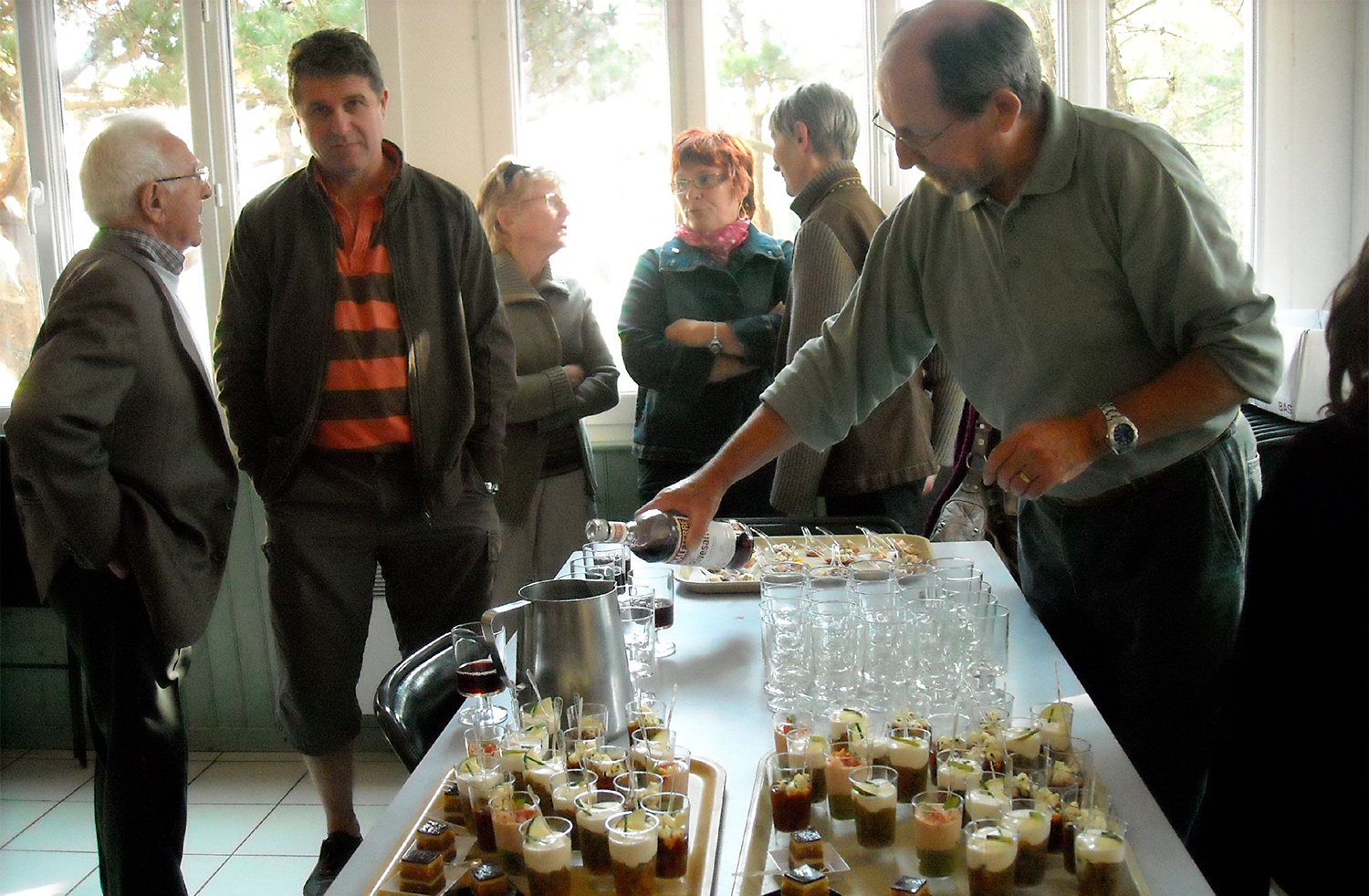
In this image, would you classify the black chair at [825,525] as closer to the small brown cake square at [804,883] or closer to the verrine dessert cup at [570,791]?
the verrine dessert cup at [570,791]

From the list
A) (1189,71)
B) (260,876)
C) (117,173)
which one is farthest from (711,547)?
A: (1189,71)

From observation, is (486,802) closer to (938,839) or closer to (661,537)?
(938,839)

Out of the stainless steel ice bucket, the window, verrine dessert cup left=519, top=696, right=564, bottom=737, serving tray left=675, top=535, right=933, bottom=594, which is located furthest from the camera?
the window

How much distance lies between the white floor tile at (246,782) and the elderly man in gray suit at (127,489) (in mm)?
1148

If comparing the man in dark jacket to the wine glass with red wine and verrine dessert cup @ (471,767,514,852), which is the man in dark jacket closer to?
the wine glass with red wine

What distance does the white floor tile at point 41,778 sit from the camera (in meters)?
3.53

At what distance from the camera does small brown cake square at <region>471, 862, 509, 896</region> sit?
103 cm

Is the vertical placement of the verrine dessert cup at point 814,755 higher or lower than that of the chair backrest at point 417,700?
higher

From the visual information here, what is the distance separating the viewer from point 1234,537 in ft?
5.53

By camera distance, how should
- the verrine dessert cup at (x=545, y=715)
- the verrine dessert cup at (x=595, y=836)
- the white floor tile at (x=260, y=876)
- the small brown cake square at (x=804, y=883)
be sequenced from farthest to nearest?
the white floor tile at (x=260, y=876) → the verrine dessert cup at (x=545, y=715) → the verrine dessert cup at (x=595, y=836) → the small brown cake square at (x=804, y=883)

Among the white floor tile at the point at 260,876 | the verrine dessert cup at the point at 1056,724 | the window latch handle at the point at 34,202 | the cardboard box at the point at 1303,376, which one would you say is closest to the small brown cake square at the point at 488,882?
the verrine dessert cup at the point at 1056,724

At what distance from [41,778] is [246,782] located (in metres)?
0.73

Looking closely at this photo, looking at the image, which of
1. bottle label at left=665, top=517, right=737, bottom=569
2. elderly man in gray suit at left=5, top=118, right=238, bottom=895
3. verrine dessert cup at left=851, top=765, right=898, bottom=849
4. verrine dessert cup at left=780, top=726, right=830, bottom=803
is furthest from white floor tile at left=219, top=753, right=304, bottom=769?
verrine dessert cup at left=851, top=765, right=898, bottom=849

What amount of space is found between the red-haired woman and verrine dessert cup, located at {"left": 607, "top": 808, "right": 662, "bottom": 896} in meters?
1.99
